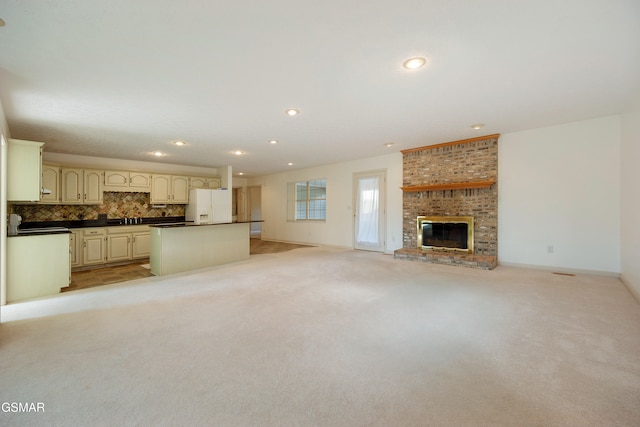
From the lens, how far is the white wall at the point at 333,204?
6891mm

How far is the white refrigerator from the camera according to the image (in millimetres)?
7109

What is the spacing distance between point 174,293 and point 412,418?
3475 mm

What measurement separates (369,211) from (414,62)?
5.03 m

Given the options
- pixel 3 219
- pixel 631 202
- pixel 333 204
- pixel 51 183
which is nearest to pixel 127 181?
pixel 51 183

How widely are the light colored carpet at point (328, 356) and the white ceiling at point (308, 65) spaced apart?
2.51 meters

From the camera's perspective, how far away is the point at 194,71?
273 centimetres

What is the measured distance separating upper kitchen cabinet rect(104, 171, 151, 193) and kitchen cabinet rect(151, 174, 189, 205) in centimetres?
15

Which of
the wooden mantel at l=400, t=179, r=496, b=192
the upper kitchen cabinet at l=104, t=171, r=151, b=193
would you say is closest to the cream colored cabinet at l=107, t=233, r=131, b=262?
the upper kitchen cabinet at l=104, t=171, r=151, b=193

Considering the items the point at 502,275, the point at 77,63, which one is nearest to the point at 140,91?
the point at 77,63

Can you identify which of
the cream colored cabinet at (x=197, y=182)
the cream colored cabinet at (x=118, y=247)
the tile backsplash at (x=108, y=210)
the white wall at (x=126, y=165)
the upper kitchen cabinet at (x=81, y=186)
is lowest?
the cream colored cabinet at (x=118, y=247)

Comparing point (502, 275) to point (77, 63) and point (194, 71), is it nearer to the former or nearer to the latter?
point (194, 71)

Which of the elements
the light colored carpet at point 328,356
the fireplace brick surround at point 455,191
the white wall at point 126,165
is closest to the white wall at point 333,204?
the fireplace brick surround at point 455,191

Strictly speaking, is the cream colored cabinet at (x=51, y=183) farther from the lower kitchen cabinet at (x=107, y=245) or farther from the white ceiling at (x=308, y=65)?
the white ceiling at (x=308, y=65)

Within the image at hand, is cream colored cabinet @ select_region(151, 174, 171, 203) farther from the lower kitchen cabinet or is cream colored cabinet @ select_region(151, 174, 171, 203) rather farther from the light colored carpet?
the light colored carpet
